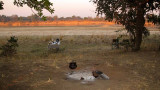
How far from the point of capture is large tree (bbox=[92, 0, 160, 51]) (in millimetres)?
13742

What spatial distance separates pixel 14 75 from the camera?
870cm

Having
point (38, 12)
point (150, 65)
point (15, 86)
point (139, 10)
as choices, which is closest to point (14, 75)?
point (15, 86)

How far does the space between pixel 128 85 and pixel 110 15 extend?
7.72 meters

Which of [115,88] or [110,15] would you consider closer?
[115,88]

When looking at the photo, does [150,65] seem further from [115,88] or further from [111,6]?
[111,6]

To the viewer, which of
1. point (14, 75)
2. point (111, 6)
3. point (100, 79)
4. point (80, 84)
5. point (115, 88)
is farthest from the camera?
point (111, 6)

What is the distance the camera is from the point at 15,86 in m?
7.28

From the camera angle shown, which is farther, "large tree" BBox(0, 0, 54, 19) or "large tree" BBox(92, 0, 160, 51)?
"large tree" BBox(92, 0, 160, 51)

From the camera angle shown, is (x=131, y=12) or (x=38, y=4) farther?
(x=131, y=12)

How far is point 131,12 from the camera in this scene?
14.3m

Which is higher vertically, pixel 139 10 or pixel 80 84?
pixel 139 10

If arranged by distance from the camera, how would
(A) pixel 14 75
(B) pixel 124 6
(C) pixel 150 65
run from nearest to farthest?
1. (A) pixel 14 75
2. (C) pixel 150 65
3. (B) pixel 124 6

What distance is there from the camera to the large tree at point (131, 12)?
13.7 metres

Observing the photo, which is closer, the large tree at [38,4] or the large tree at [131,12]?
the large tree at [38,4]
